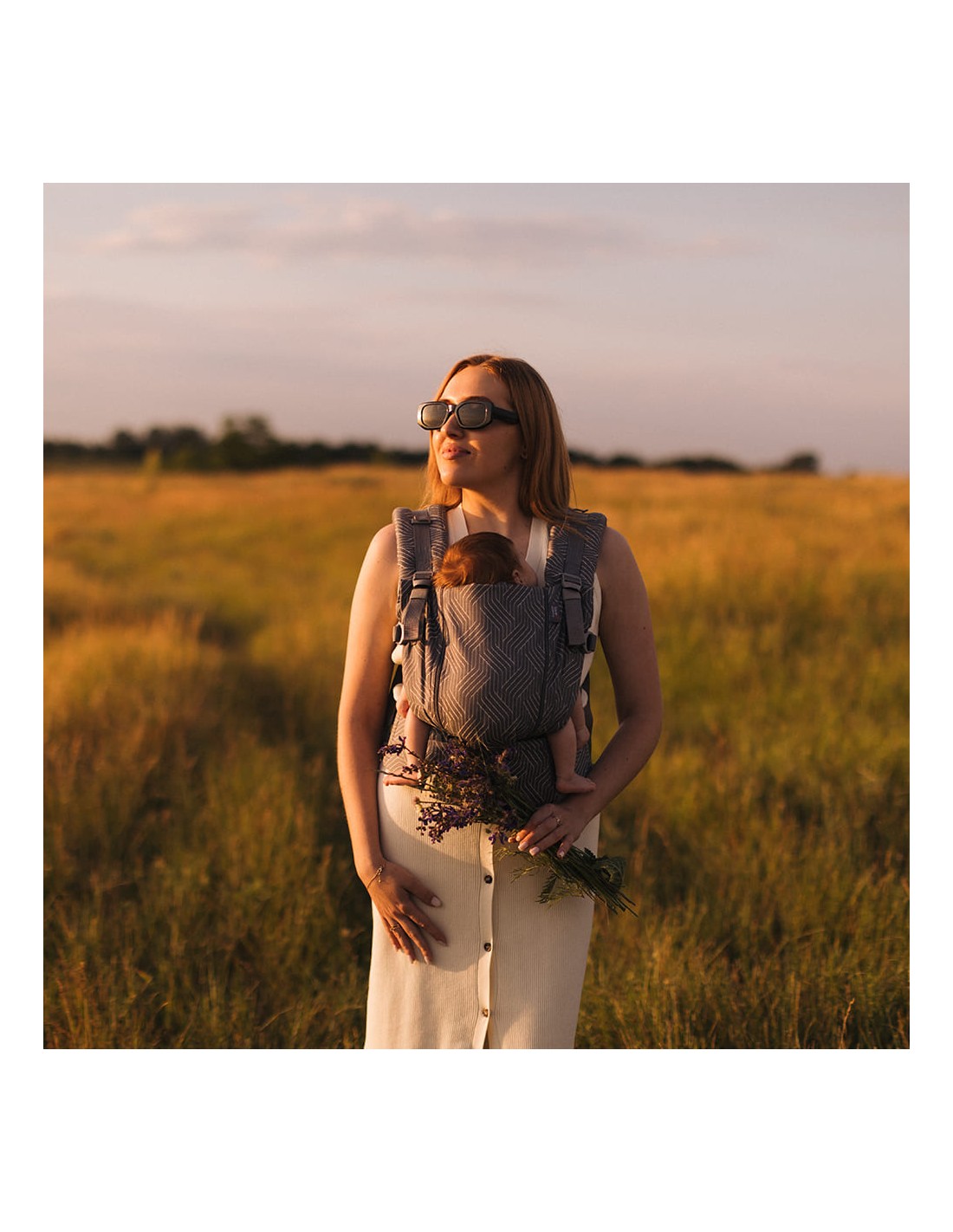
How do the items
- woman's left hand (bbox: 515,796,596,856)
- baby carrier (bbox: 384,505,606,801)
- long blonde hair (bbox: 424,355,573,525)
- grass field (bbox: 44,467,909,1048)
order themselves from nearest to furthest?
baby carrier (bbox: 384,505,606,801) → woman's left hand (bbox: 515,796,596,856) → long blonde hair (bbox: 424,355,573,525) → grass field (bbox: 44,467,909,1048)

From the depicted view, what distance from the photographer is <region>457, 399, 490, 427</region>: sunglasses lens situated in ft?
7.36

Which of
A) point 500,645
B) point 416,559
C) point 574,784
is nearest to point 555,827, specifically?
point 574,784

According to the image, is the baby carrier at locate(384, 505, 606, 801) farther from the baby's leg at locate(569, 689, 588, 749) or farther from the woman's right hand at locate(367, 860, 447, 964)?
the woman's right hand at locate(367, 860, 447, 964)

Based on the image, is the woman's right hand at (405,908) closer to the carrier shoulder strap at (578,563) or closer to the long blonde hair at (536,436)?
the carrier shoulder strap at (578,563)

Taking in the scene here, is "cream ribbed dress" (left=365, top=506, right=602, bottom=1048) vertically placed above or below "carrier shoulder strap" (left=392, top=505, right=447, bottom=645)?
below

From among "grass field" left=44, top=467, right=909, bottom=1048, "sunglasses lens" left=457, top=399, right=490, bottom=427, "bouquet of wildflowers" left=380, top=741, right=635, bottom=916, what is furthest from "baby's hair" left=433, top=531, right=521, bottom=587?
"grass field" left=44, top=467, right=909, bottom=1048

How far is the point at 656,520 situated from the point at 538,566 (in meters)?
12.5

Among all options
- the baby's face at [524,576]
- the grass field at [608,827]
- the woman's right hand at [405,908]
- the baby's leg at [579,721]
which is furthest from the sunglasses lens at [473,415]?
the grass field at [608,827]

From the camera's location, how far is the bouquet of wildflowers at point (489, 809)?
7.11 feet

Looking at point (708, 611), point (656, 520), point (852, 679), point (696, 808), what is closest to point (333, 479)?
point (656, 520)

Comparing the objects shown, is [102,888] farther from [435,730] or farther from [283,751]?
[435,730]

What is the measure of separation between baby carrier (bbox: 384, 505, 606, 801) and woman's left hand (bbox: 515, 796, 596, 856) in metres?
0.06

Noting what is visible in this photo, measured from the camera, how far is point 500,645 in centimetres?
208

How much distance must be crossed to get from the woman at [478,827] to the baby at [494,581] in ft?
0.24
